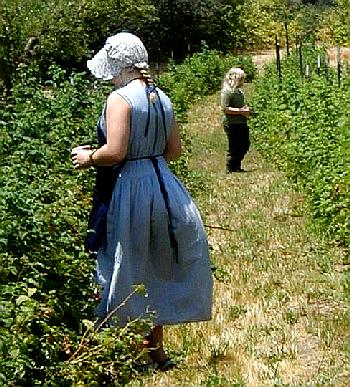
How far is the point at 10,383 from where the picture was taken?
3584 mm

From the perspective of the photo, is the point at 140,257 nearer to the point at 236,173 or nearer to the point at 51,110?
the point at 51,110

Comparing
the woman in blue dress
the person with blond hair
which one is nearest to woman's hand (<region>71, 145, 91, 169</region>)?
the woman in blue dress

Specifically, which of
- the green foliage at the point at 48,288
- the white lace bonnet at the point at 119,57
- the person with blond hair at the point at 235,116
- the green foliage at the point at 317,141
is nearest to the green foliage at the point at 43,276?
the green foliage at the point at 48,288

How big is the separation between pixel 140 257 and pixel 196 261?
316 millimetres

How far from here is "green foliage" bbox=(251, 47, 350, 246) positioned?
768cm

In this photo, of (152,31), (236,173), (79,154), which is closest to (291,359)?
(79,154)

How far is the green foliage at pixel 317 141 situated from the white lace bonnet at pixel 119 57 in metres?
3.06

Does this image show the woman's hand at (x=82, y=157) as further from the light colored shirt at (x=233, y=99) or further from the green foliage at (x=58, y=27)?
the green foliage at (x=58, y=27)

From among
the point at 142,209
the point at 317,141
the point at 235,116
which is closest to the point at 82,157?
the point at 142,209

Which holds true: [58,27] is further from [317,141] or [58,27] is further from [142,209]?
[142,209]

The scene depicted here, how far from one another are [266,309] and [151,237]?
5.00 feet

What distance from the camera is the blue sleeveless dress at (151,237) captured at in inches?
188

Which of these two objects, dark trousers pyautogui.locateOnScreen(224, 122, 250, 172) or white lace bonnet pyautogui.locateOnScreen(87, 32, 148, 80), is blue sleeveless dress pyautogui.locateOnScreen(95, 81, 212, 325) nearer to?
white lace bonnet pyautogui.locateOnScreen(87, 32, 148, 80)

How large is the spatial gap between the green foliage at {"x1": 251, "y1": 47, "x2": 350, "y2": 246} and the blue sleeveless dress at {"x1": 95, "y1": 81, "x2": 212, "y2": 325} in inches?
106
